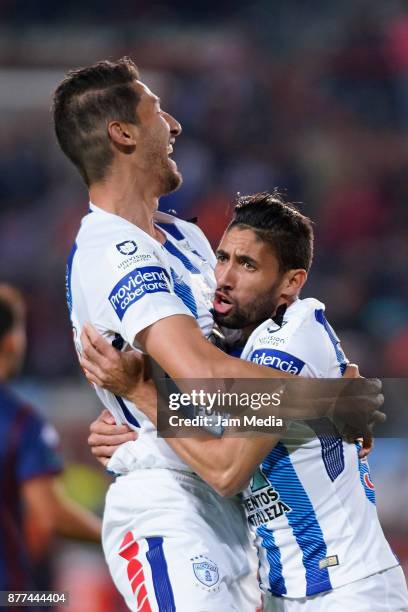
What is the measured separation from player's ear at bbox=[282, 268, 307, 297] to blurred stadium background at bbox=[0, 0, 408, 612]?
3710 millimetres

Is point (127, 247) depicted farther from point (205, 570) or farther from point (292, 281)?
point (205, 570)

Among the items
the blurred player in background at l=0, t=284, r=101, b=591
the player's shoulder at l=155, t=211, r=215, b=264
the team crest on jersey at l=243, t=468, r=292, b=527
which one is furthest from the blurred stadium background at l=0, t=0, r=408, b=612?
the team crest on jersey at l=243, t=468, r=292, b=527

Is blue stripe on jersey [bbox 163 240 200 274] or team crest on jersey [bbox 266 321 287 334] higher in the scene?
blue stripe on jersey [bbox 163 240 200 274]

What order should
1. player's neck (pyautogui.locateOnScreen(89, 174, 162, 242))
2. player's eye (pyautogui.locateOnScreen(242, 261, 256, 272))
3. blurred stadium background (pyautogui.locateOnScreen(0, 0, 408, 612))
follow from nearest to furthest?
1. player's eye (pyautogui.locateOnScreen(242, 261, 256, 272))
2. player's neck (pyautogui.locateOnScreen(89, 174, 162, 242))
3. blurred stadium background (pyautogui.locateOnScreen(0, 0, 408, 612))

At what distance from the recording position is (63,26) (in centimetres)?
864

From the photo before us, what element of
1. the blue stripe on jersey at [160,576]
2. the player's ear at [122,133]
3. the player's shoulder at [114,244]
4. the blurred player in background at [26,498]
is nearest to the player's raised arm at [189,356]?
the player's shoulder at [114,244]

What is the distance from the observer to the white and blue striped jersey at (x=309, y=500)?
2621mm

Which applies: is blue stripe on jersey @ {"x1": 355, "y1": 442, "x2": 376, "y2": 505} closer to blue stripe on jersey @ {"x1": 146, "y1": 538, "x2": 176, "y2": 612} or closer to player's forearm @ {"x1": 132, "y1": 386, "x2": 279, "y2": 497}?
player's forearm @ {"x1": 132, "y1": 386, "x2": 279, "y2": 497}

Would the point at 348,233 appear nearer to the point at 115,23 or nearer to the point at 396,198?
A: the point at 396,198

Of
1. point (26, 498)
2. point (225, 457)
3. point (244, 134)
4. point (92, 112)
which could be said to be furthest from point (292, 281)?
point (244, 134)

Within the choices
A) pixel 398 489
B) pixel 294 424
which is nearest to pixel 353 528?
pixel 294 424

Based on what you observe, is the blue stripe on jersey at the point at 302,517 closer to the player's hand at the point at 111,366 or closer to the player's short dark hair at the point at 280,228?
the player's hand at the point at 111,366

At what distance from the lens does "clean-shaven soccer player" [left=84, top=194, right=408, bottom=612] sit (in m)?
2.60

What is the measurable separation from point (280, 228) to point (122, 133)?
0.64 meters
